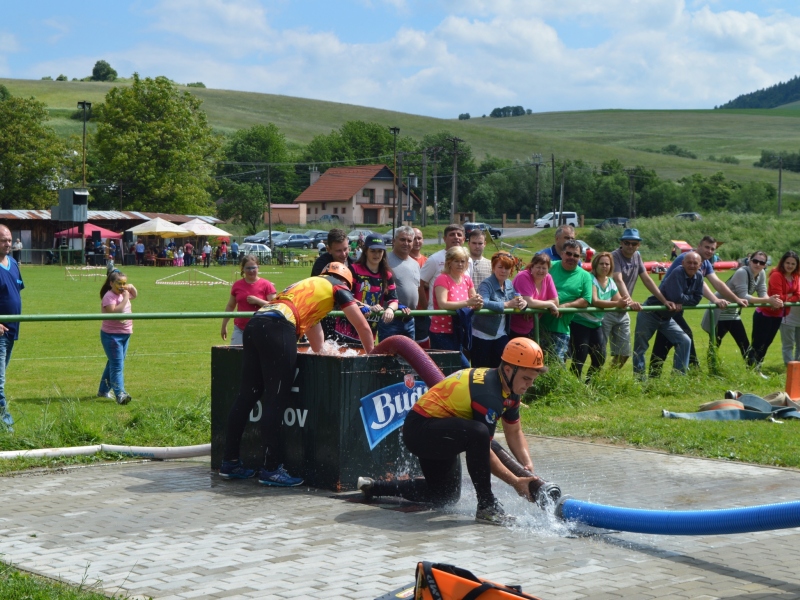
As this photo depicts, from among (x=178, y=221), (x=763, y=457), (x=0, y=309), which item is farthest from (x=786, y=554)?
(x=178, y=221)

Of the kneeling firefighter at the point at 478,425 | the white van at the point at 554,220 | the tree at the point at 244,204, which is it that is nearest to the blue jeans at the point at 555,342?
the kneeling firefighter at the point at 478,425

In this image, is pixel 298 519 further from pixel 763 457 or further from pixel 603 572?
pixel 763 457

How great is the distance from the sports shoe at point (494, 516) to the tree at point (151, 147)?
3032 inches

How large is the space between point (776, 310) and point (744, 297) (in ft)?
1.67

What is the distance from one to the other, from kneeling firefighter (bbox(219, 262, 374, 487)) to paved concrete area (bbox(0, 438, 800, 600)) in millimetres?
349

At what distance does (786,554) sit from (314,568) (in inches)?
111

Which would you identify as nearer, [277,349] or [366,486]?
[366,486]

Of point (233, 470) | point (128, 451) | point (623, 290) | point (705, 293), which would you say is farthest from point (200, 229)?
point (233, 470)

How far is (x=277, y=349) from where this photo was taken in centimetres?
795

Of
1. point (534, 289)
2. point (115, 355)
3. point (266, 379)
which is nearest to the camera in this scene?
point (266, 379)

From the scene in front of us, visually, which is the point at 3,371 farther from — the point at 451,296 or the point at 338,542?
the point at 338,542

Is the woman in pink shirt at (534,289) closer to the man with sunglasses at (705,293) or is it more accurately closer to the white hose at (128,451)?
the man with sunglasses at (705,293)

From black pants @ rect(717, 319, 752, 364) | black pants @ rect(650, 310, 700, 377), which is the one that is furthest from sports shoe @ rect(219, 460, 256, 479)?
black pants @ rect(717, 319, 752, 364)

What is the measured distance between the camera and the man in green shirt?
1277 cm
